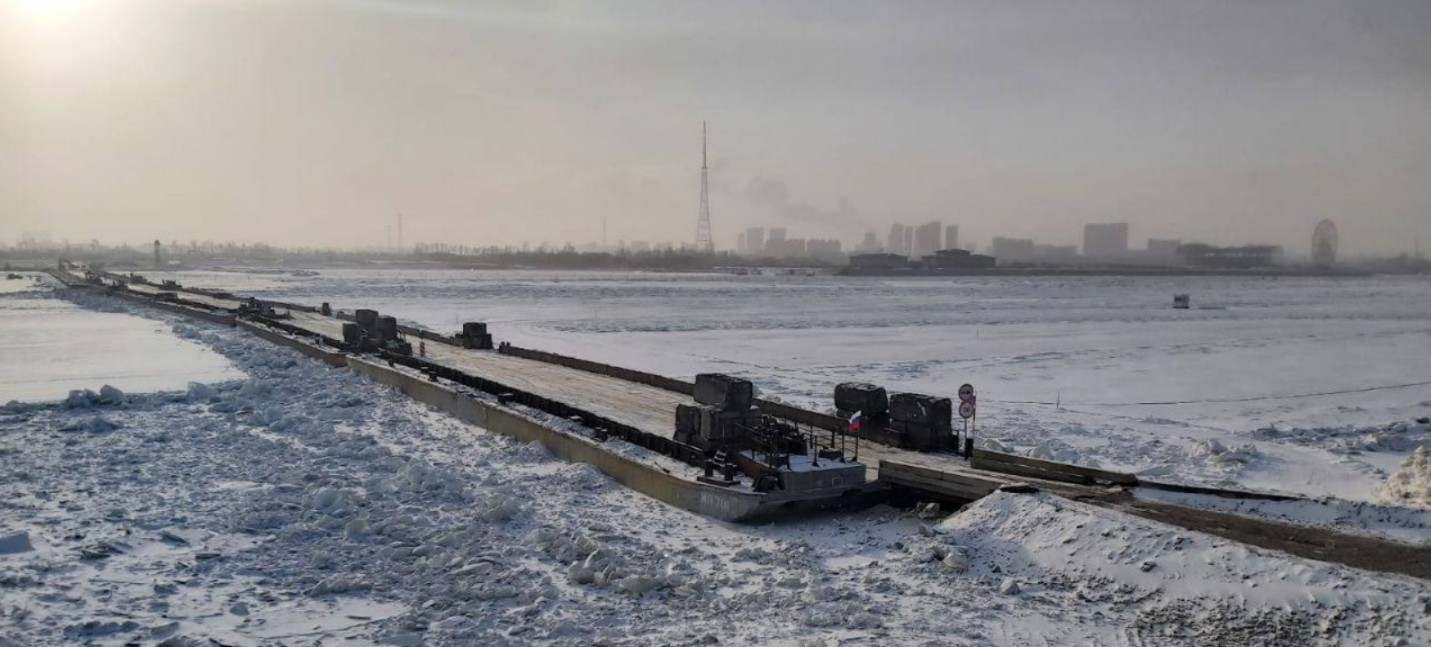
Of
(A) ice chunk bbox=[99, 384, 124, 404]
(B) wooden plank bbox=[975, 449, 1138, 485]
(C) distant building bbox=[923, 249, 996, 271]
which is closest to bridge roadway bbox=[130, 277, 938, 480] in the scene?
(B) wooden plank bbox=[975, 449, 1138, 485]

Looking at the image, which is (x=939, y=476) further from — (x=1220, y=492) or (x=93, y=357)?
(x=93, y=357)

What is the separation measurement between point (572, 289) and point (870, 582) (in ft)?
250

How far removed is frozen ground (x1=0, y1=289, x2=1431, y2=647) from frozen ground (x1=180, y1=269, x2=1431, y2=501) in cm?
654

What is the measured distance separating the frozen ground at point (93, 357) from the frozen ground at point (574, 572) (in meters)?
10.6

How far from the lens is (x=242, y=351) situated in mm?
33594

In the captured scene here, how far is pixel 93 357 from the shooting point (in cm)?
3144

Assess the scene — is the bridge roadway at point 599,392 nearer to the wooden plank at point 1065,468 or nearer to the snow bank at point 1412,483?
the wooden plank at point 1065,468

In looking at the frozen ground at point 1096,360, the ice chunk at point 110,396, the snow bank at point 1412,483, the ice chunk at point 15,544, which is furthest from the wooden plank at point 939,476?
the ice chunk at point 110,396

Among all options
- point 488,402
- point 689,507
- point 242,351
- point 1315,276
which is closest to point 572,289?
point 242,351

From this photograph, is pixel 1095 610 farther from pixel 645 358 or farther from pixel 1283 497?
pixel 645 358

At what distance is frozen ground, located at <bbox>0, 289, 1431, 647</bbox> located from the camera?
9.10m

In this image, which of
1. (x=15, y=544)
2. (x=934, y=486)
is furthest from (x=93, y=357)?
(x=934, y=486)

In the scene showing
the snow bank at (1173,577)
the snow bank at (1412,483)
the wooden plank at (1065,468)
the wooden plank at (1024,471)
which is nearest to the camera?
the snow bank at (1173,577)

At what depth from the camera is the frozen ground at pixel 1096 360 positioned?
60.2 ft
